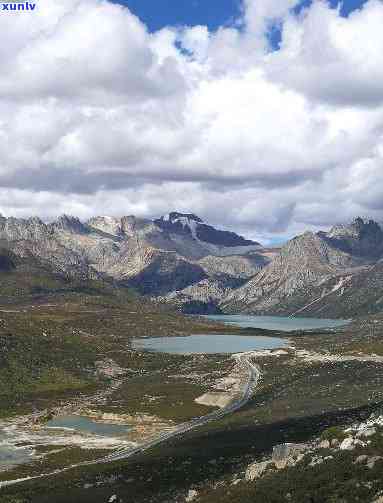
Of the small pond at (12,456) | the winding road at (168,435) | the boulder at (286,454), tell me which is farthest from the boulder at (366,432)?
the small pond at (12,456)

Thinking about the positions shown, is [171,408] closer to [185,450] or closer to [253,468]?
[185,450]

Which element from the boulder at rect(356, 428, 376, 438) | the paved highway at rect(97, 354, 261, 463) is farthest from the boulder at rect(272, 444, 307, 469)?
the paved highway at rect(97, 354, 261, 463)

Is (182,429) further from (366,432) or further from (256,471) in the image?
(366,432)

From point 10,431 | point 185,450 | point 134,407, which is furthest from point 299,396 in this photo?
point 10,431

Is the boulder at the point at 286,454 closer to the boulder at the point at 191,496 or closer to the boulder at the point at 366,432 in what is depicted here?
the boulder at the point at 366,432

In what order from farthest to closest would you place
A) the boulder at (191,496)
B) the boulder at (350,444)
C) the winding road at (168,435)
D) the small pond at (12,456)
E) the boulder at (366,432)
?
the small pond at (12,456) < the winding road at (168,435) < the boulder at (191,496) < the boulder at (366,432) < the boulder at (350,444)

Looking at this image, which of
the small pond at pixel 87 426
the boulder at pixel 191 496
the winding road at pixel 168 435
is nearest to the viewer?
the boulder at pixel 191 496

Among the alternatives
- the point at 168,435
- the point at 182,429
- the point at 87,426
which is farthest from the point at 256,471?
the point at 87,426

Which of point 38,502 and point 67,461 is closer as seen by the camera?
point 38,502
